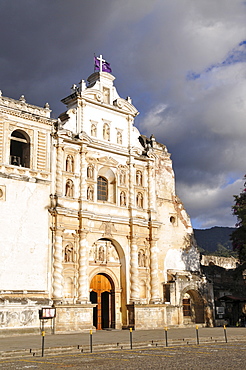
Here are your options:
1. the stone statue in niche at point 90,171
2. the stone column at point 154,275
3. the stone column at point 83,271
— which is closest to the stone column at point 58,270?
the stone column at point 83,271

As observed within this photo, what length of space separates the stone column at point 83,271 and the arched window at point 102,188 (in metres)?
3.63

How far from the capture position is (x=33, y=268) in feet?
87.3

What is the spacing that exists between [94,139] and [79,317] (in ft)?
37.8

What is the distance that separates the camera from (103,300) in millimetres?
31375

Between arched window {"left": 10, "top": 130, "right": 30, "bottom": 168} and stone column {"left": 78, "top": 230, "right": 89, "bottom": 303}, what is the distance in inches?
218

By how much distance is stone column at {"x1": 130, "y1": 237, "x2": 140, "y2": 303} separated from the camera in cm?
3100

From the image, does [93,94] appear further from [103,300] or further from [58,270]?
[103,300]

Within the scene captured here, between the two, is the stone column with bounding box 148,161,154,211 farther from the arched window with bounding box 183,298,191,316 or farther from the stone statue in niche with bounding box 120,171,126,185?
the arched window with bounding box 183,298,191,316

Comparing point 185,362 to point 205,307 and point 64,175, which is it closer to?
point 64,175

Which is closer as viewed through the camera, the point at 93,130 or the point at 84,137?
the point at 84,137

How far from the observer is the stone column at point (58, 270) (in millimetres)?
27234

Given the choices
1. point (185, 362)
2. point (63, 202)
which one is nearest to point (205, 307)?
point (63, 202)

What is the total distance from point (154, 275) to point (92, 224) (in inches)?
229

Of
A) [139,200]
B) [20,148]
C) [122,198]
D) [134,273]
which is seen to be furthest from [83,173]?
[134,273]
